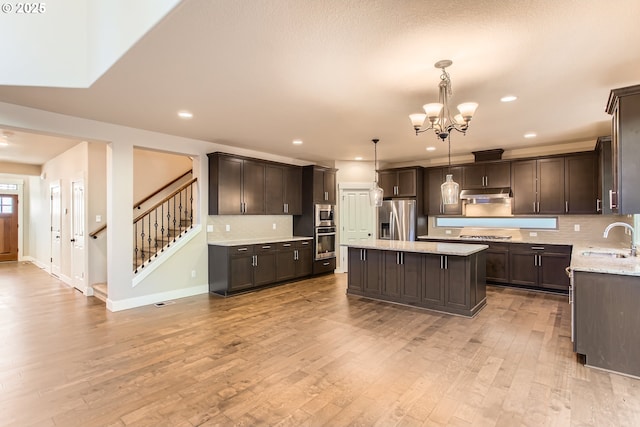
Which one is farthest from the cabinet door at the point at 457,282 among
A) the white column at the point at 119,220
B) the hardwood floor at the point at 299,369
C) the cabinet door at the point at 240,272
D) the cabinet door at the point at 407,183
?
the white column at the point at 119,220

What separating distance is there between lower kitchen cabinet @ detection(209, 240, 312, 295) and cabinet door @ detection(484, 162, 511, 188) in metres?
4.07

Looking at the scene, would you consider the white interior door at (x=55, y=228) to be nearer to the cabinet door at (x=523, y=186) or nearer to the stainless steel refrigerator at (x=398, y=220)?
the stainless steel refrigerator at (x=398, y=220)

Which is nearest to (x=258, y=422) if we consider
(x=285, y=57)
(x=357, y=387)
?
(x=357, y=387)

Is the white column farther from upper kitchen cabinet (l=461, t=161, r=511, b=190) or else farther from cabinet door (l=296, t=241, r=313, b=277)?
upper kitchen cabinet (l=461, t=161, r=511, b=190)

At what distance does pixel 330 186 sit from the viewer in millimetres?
7703

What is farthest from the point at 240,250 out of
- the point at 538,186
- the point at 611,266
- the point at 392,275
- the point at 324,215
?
the point at 538,186

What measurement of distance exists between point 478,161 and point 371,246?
11.0ft

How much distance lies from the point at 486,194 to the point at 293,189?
398 centimetres

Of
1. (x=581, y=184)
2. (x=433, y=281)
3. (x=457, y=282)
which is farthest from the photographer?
(x=581, y=184)

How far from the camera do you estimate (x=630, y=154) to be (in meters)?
2.92

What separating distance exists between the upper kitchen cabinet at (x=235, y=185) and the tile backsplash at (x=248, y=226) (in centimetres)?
32

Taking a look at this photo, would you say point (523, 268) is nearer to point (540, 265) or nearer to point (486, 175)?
point (540, 265)

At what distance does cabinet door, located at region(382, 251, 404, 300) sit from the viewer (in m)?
5.03

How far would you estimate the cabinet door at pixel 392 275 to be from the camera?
16.5 feet
